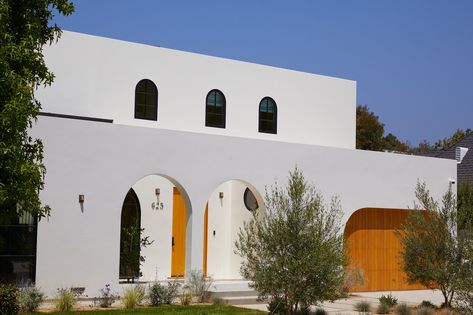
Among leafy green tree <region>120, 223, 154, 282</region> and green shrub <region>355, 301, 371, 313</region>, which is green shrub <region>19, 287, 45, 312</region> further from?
green shrub <region>355, 301, 371, 313</region>

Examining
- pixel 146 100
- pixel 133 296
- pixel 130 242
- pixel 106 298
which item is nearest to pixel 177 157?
pixel 130 242

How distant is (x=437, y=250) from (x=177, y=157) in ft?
23.7

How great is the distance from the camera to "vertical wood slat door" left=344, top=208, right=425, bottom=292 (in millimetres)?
24297

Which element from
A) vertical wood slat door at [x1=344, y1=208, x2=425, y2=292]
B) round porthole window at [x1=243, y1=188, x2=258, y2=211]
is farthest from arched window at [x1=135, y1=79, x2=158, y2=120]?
vertical wood slat door at [x1=344, y1=208, x2=425, y2=292]

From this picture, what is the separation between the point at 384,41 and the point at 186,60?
7092 mm

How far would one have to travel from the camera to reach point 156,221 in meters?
22.1

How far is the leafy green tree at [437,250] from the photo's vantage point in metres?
18.2

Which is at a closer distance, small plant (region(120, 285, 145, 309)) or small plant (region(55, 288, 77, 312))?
small plant (region(55, 288, 77, 312))

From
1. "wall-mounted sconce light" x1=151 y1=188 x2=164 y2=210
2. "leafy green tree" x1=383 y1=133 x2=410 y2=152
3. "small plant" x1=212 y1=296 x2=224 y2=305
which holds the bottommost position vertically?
"small plant" x1=212 y1=296 x2=224 y2=305

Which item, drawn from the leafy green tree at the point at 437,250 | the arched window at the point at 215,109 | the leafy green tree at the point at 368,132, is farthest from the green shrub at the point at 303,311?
the leafy green tree at the point at 368,132

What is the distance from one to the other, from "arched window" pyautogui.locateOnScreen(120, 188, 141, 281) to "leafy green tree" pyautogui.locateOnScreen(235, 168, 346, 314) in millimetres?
6050

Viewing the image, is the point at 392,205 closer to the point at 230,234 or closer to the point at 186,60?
the point at 230,234

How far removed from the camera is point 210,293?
19.2 m

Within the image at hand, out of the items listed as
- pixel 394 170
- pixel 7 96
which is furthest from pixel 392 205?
pixel 7 96
